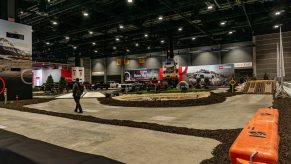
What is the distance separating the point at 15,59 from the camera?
16.9m

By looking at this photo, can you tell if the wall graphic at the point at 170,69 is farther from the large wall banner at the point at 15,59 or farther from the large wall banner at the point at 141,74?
the large wall banner at the point at 15,59

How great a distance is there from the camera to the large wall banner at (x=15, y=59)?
16078mm

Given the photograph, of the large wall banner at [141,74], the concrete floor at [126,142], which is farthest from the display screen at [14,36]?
the large wall banner at [141,74]

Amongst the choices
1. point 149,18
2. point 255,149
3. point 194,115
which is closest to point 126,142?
Result: point 255,149

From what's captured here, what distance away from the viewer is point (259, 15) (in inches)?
924

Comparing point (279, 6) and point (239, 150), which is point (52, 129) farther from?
point (279, 6)

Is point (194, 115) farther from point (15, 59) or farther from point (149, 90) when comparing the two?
point (15, 59)

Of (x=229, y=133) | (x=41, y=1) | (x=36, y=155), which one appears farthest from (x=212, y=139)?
(x=41, y=1)

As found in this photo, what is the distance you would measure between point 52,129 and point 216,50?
33.2 meters

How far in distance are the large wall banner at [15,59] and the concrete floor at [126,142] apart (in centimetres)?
1188

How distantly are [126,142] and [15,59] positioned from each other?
16531mm

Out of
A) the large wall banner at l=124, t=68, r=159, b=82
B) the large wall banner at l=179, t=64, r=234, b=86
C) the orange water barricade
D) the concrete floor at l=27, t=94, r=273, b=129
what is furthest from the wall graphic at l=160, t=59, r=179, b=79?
the orange water barricade

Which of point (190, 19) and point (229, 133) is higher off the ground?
point (190, 19)

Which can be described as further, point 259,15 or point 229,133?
point 259,15
